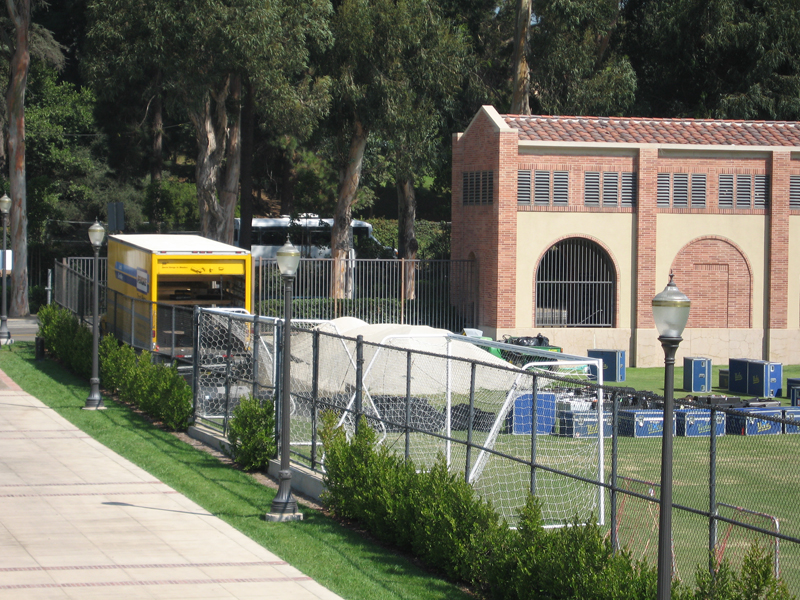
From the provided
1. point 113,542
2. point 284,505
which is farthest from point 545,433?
point 113,542

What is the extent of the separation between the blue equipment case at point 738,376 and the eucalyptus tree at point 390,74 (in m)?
12.1

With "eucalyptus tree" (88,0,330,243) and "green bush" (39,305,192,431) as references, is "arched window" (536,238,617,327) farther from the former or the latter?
"green bush" (39,305,192,431)

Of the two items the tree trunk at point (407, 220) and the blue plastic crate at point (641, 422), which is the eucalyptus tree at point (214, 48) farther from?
the blue plastic crate at point (641, 422)

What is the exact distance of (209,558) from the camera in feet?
32.3

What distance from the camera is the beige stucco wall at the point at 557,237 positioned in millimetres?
29438

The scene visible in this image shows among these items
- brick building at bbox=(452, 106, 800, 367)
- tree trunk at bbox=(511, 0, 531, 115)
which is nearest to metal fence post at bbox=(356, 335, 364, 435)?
brick building at bbox=(452, 106, 800, 367)

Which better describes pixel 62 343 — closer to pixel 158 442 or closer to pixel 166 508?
pixel 158 442

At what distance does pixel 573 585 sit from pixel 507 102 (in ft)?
130

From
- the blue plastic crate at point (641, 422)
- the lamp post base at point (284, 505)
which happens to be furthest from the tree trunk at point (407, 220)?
the lamp post base at point (284, 505)

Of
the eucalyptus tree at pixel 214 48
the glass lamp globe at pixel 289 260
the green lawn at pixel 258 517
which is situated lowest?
the green lawn at pixel 258 517

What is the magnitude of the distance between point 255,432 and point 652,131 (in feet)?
67.9

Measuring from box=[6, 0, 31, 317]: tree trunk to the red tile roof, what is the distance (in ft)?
61.9

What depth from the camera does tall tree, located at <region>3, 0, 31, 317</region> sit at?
36656mm

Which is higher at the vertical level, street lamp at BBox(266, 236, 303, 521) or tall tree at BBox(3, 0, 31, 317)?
tall tree at BBox(3, 0, 31, 317)
